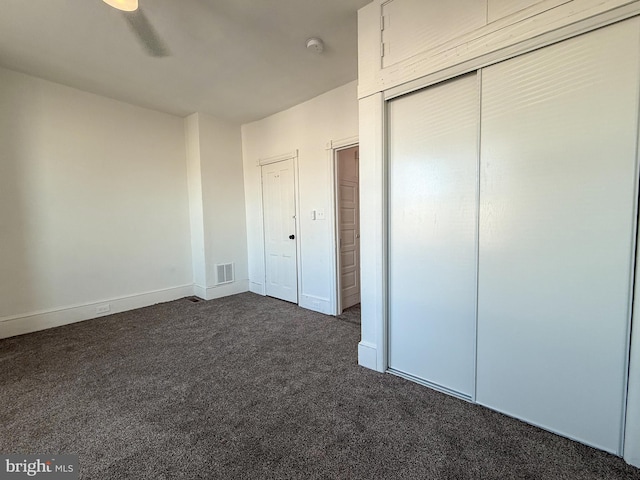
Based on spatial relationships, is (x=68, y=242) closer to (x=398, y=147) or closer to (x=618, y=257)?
(x=398, y=147)

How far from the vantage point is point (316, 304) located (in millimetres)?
3939

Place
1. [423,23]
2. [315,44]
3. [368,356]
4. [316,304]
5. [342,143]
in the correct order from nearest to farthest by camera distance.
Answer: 1. [423,23]
2. [368,356]
3. [315,44]
4. [342,143]
5. [316,304]

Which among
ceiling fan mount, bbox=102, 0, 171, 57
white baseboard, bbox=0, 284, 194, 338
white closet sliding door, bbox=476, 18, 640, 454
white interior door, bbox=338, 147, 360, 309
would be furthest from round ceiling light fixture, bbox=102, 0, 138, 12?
white baseboard, bbox=0, 284, 194, 338

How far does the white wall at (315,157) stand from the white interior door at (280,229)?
7.2 inches

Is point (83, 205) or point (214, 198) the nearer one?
point (83, 205)

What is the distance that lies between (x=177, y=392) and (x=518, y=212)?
8.43 feet

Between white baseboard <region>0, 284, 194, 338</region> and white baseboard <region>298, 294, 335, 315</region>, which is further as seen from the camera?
white baseboard <region>298, 294, 335, 315</region>

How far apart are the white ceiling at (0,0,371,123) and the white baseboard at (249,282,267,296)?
2804 millimetres

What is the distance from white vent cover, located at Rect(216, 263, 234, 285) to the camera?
4592 millimetres

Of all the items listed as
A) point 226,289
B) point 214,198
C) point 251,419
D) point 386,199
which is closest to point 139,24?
point 386,199

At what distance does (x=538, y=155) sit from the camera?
5.24ft

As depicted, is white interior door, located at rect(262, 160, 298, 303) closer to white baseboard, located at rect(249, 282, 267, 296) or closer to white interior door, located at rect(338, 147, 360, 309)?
white baseboard, located at rect(249, 282, 267, 296)

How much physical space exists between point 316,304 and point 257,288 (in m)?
1.36

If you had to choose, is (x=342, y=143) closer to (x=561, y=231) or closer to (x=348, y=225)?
(x=348, y=225)
